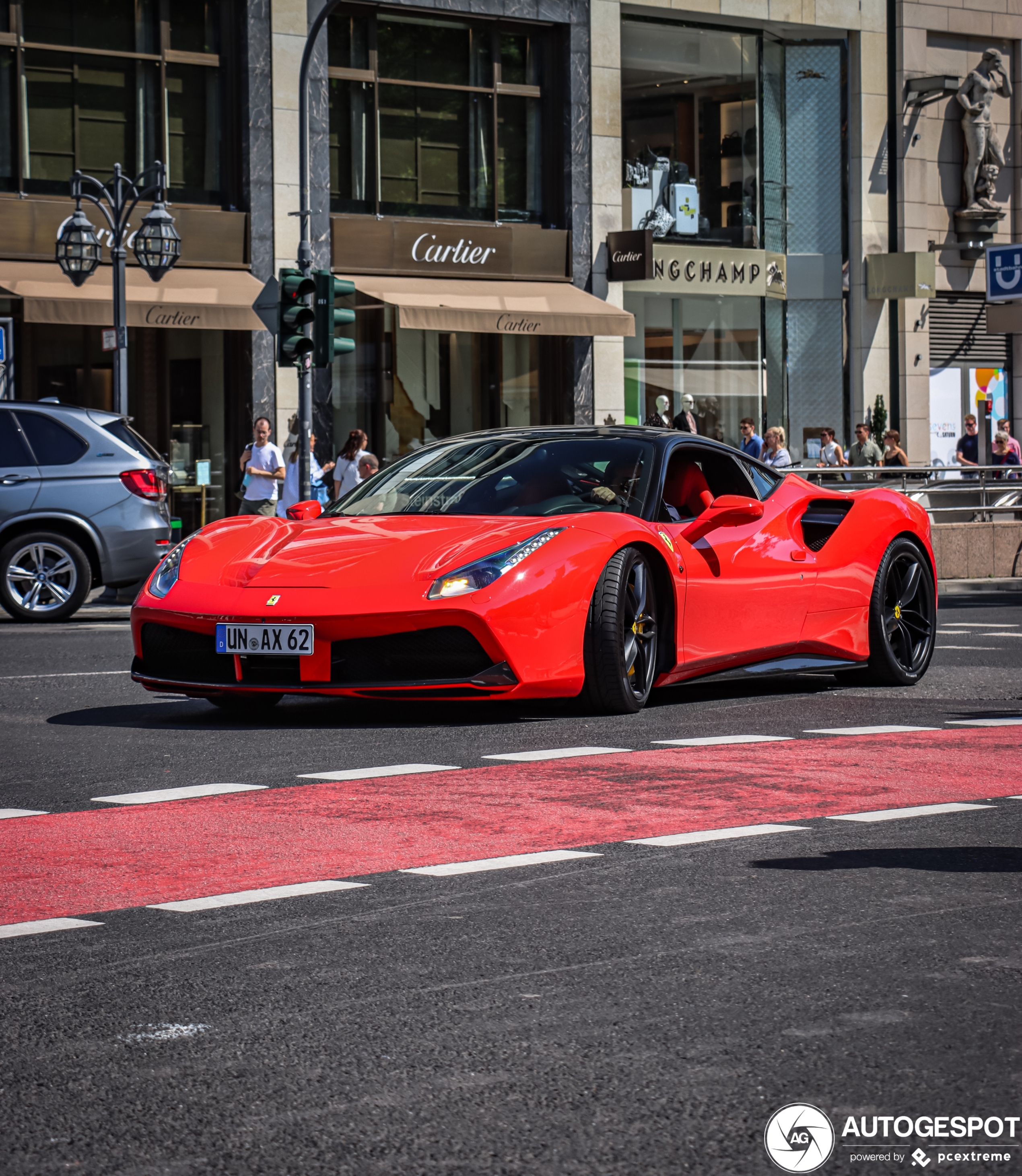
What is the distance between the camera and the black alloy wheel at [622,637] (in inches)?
345

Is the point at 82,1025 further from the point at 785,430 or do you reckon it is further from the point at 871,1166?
the point at 785,430

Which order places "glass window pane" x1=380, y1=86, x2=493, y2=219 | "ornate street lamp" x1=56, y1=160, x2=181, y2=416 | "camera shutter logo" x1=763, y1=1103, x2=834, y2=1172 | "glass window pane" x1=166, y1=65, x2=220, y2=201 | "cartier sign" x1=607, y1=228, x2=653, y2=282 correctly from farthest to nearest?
"cartier sign" x1=607, y1=228, x2=653, y2=282
"glass window pane" x1=380, y1=86, x2=493, y2=219
"glass window pane" x1=166, y1=65, x2=220, y2=201
"ornate street lamp" x1=56, y1=160, x2=181, y2=416
"camera shutter logo" x1=763, y1=1103, x2=834, y2=1172

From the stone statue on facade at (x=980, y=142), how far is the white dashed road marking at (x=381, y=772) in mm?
31682

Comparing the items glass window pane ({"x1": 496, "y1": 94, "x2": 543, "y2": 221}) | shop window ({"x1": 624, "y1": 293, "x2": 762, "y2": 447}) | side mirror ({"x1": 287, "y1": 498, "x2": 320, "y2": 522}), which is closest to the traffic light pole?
glass window pane ({"x1": 496, "y1": 94, "x2": 543, "y2": 221})

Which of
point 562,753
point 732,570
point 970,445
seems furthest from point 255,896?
point 970,445

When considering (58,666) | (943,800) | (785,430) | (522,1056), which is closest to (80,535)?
(58,666)

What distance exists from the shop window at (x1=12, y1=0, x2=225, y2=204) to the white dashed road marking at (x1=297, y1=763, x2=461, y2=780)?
69.2 feet

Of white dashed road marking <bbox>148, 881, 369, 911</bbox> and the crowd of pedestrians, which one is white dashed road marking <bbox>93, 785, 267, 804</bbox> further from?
the crowd of pedestrians

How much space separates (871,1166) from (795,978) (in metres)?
1.14

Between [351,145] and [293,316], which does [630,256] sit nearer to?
[351,145]

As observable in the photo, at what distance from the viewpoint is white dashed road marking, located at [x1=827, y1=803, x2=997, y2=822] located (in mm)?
6215

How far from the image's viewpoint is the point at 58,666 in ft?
39.4

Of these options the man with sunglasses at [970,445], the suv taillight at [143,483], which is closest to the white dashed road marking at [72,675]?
the suv taillight at [143,483]

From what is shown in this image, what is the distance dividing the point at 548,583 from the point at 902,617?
9.38ft
